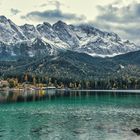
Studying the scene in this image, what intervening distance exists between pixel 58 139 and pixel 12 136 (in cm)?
1208

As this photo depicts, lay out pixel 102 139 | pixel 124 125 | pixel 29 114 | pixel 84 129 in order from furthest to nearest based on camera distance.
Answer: pixel 29 114 < pixel 124 125 < pixel 84 129 < pixel 102 139

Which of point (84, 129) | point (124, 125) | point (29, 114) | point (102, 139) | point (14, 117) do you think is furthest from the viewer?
point (29, 114)

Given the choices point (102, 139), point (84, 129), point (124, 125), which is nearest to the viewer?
point (102, 139)

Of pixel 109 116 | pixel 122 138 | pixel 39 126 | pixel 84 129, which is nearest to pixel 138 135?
pixel 122 138

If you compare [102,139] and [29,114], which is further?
[29,114]

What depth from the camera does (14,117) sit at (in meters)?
138

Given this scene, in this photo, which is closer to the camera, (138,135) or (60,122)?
(138,135)

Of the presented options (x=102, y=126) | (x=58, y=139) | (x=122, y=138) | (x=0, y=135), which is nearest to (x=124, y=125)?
(x=102, y=126)

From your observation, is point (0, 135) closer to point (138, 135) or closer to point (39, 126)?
point (39, 126)

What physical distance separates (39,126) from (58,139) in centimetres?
2183

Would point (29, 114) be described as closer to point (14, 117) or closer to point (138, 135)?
point (14, 117)

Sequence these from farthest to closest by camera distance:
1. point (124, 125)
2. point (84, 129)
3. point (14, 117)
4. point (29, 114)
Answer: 1. point (29, 114)
2. point (14, 117)
3. point (124, 125)
4. point (84, 129)

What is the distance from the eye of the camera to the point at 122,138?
94.4 meters

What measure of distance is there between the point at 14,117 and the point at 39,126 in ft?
83.0
